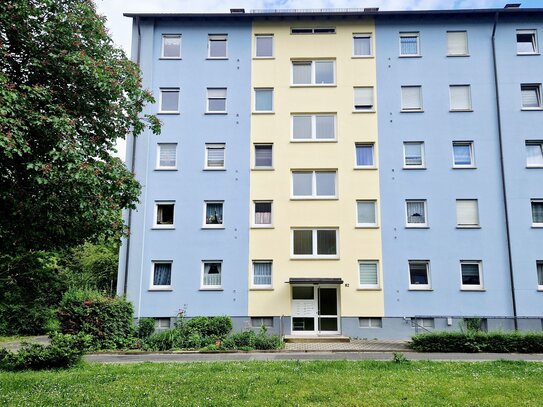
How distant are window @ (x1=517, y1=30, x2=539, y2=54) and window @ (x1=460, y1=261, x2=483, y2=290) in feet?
38.1

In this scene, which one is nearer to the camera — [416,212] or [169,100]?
[416,212]

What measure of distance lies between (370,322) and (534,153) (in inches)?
473

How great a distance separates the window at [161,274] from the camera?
73.0 ft

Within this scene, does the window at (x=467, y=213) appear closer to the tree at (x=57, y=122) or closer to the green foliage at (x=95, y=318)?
the green foliage at (x=95, y=318)

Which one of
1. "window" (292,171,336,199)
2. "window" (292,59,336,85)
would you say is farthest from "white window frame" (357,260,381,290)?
"window" (292,59,336,85)

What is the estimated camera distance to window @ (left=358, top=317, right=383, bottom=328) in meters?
21.5

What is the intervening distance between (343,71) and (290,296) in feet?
39.6

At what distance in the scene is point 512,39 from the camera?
78.0ft

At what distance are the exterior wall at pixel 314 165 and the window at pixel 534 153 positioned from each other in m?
7.73

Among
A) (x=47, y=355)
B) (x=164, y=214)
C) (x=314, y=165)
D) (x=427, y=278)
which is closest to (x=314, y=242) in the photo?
(x=314, y=165)

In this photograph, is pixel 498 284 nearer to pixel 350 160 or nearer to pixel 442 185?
pixel 442 185

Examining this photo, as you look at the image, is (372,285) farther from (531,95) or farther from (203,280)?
(531,95)

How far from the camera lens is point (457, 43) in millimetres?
24109

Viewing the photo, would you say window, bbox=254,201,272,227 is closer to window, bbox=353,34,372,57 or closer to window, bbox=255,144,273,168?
window, bbox=255,144,273,168
